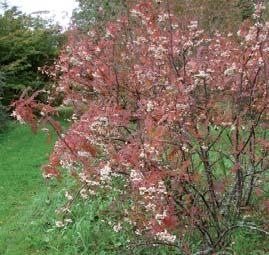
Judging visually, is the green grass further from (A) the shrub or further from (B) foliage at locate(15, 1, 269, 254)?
(A) the shrub

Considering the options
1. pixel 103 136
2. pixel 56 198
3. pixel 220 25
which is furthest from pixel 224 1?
pixel 103 136

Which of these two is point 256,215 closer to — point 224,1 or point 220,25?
point 220,25

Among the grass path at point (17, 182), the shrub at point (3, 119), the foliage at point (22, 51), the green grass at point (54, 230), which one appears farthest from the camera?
the foliage at point (22, 51)

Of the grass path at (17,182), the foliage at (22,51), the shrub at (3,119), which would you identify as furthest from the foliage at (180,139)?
the foliage at (22,51)

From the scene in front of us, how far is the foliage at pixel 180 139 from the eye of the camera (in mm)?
3387

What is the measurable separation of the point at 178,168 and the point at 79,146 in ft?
2.35

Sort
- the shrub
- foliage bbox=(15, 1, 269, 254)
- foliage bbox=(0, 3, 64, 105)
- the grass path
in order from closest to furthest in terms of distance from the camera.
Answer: foliage bbox=(15, 1, 269, 254), the grass path, the shrub, foliage bbox=(0, 3, 64, 105)

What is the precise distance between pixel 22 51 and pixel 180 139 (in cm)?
1446

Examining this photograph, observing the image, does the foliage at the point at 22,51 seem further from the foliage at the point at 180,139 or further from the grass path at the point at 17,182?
the foliage at the point at 180,139

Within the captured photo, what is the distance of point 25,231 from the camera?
18.8 ft

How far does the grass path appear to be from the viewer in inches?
220

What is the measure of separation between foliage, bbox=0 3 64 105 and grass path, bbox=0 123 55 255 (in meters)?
2.65

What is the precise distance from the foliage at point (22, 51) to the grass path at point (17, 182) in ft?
8.68

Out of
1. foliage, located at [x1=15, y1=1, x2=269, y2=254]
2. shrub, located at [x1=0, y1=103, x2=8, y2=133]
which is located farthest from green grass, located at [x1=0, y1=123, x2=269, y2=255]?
shrub, located at [x1=0, y1=103, x2=8, y2=133]
